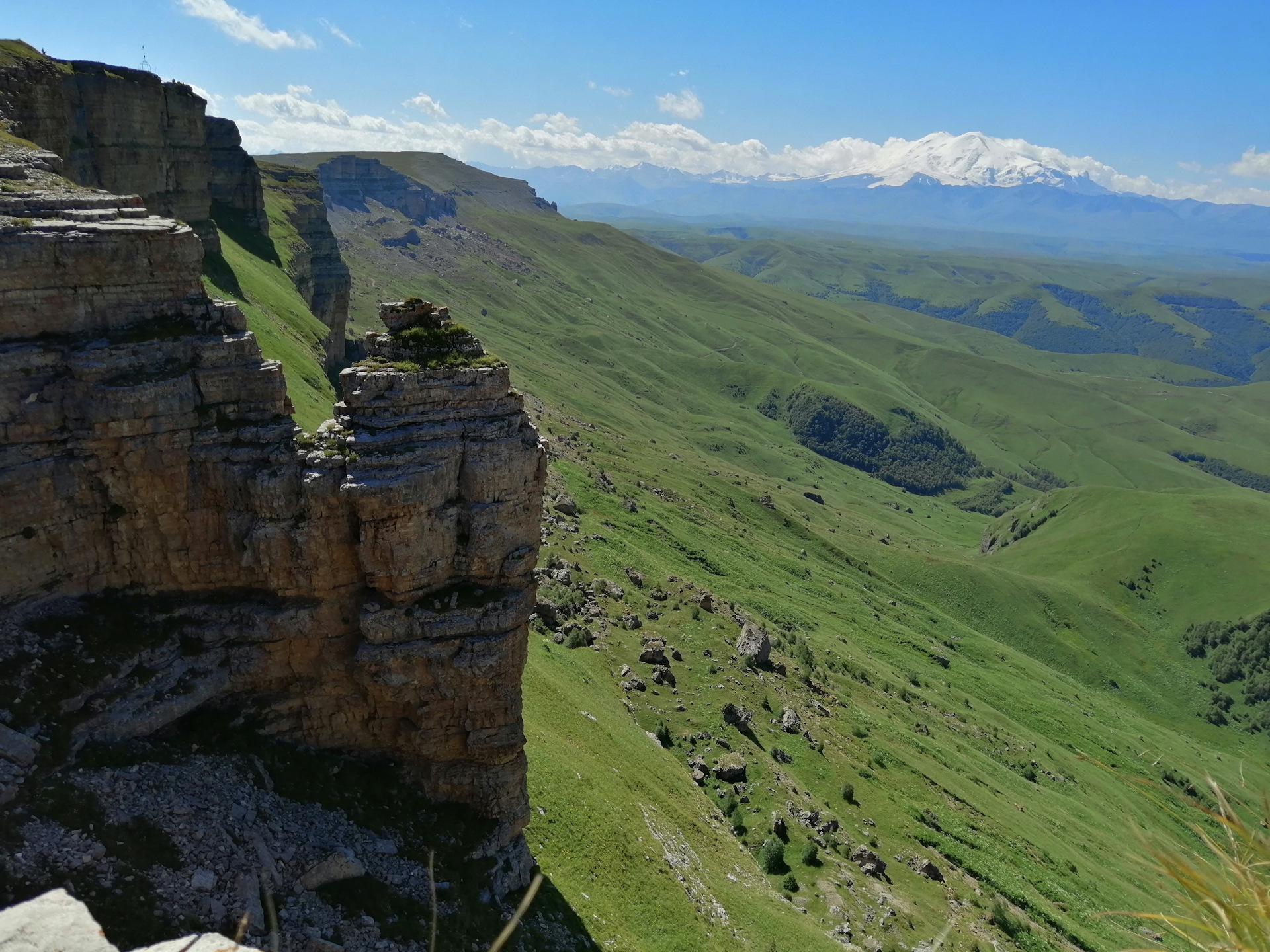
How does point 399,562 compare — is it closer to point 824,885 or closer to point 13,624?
point 13,624

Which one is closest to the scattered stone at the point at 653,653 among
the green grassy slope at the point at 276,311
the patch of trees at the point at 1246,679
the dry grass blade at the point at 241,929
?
the green grassy slope at the point at 276,311

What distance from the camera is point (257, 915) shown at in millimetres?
28203

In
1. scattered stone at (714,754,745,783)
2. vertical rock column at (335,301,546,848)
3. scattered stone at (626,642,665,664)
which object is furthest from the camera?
scattered stone at (626,642,665,664)

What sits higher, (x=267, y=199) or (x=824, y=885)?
(x=267, y=199)

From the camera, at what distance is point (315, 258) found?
15162cm

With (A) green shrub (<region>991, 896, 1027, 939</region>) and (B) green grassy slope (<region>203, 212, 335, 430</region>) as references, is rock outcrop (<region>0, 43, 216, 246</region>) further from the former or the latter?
(A) green shrub (<region>991, 896, 1027, 939</region>)

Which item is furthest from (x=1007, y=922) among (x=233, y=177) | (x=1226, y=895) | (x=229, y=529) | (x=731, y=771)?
(x=233, y=177)

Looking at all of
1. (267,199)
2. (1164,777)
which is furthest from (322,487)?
(1164,777)

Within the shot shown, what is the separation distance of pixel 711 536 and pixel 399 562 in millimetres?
112203

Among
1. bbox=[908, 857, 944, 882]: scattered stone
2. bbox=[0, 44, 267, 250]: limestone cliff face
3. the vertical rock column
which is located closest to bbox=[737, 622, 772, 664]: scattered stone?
bbox=[908, 857, 944, 882]: scattered stone

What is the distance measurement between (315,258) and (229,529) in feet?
432

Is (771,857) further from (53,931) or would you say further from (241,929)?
(241,929)

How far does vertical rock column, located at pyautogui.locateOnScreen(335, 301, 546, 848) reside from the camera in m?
36.4

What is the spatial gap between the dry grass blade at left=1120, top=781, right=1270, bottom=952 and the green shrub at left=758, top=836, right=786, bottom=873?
167 feet
